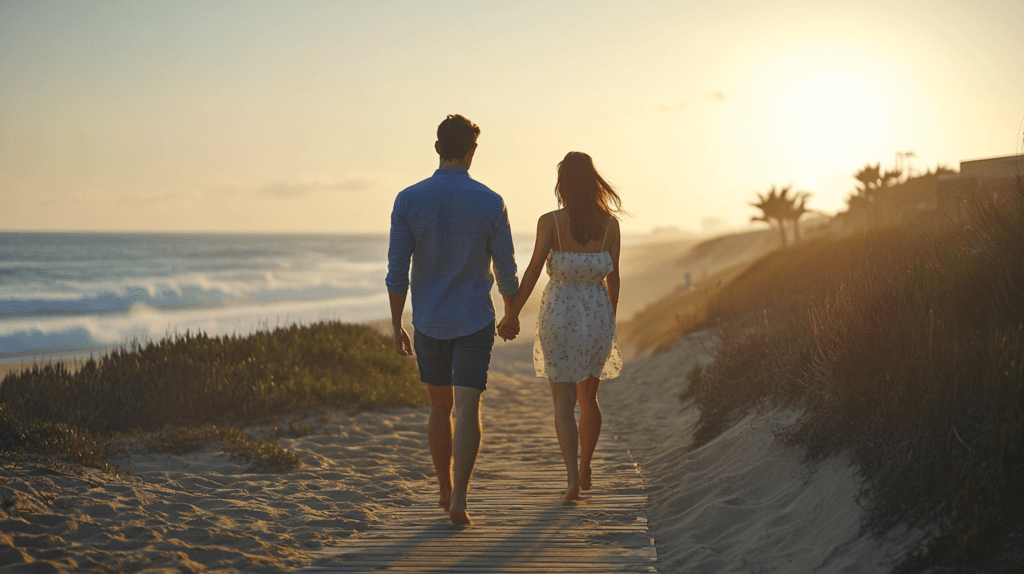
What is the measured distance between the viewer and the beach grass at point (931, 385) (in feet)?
9.16

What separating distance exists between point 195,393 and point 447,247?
4.96 m

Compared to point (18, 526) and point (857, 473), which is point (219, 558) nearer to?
point (18, 526)

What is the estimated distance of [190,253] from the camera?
6762cm

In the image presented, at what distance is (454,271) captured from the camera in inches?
164

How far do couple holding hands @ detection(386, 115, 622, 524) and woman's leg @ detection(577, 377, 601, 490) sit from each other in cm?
15

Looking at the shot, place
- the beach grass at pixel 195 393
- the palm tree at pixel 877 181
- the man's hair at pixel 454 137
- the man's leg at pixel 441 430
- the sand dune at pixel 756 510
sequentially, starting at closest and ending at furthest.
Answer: the sand dune at pixel 756 510, the man's hair at pixel 454 137, the man's leg at pixel 441 430, the beach grass at pixel 195 393, the palm tree at pixel 877 181

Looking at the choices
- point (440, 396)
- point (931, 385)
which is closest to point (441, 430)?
point (440, 396)

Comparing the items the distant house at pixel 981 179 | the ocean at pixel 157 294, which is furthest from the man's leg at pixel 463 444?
the ocean at pixel 157 294

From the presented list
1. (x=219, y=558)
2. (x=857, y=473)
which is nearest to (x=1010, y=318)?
(x=857, y=473)

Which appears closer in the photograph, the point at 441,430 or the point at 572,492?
the point at 441,430

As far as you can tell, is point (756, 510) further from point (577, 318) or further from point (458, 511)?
point (458, 511)

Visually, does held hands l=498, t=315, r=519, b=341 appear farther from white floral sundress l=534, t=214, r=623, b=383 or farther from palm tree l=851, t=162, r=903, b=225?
palm tree l=851, t=162, r=903, b=225

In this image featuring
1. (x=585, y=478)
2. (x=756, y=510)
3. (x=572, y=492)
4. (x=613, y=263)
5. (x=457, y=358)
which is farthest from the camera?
(x=585, y=478)

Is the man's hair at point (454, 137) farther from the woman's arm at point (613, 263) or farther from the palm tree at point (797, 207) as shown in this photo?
the palm tree at point (797, 207)
